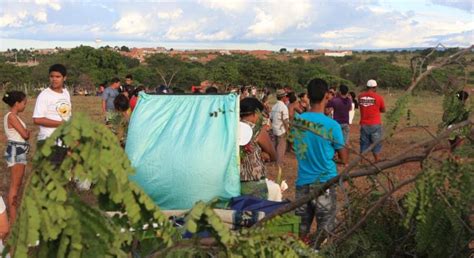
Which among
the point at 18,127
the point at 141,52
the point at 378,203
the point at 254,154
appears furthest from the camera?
the point at 141,52

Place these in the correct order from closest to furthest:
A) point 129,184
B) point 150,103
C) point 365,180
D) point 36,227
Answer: point 36,227 < point 129,184 < point 365,180 < point 150,103

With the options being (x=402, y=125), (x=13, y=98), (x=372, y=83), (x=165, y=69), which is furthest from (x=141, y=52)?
(x=402, y=125)

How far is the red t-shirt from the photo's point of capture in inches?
462

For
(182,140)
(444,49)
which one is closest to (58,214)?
(444,49)

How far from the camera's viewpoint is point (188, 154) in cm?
481

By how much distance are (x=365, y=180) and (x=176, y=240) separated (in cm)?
167

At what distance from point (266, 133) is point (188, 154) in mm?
1667

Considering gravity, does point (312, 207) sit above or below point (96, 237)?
below

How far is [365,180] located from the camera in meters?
3.77

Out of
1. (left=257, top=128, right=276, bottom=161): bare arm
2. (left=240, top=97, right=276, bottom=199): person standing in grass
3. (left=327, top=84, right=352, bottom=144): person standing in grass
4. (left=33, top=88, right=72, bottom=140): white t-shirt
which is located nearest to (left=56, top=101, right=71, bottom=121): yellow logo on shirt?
(left=33, top=88, right=72, bottom=140): white t-shirt

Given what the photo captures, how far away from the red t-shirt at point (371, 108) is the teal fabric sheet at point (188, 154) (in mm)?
6936

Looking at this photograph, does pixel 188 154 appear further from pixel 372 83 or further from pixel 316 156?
pixel 372 83

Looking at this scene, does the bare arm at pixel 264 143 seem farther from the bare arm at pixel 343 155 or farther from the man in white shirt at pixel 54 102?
the man in white shirt at pixel 54 102

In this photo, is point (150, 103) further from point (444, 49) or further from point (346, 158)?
point (444, 49)
